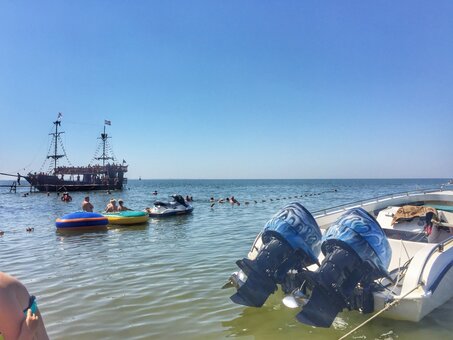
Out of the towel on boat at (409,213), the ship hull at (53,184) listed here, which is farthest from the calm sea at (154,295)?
the ship hull at (53,184)

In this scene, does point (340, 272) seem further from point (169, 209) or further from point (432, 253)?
point (169, 209)

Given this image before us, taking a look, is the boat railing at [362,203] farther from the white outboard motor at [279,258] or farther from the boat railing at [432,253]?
the white outboard motor at [279,258]

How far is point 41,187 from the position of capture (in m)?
69.1

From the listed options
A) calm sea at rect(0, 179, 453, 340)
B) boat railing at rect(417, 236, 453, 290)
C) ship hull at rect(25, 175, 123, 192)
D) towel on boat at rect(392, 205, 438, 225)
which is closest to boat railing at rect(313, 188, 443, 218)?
towel on boat at rect(392, 205, 438, 225)

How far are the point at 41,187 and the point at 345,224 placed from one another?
245 ft

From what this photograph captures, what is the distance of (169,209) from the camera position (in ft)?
75.7

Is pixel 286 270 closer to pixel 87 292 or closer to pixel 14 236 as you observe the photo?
pixel 87 292

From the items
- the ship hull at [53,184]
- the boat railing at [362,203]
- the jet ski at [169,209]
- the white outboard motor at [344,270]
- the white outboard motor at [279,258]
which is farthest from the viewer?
the ship hull at [53,184]

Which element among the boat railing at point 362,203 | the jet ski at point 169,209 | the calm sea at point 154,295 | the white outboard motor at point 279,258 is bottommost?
the calm sea at point 154,295

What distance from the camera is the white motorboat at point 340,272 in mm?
5059

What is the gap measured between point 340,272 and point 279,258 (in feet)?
3.19

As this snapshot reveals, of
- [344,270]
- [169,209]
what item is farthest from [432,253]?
[169,209]

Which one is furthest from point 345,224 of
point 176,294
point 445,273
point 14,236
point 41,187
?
point 41,187

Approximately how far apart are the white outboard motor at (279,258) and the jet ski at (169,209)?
57.2 feet
